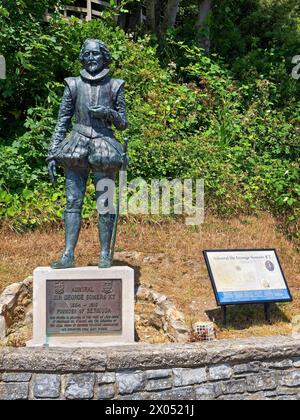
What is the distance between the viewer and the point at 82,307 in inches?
179

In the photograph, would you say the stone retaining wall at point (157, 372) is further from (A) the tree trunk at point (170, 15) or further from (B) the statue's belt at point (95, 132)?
(A) the tree trunk at point (170, 15)

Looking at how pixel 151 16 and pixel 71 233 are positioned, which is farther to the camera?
pixel 151 16

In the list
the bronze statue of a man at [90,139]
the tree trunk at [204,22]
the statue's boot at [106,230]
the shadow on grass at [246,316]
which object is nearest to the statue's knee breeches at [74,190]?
the bronze statue of a man at [90,139]

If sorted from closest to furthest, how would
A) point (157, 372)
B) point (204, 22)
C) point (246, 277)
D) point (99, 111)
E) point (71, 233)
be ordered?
point (157, 372)
point (99, 111)
point (71, 233)
point (246, 277)
point (204, 22)

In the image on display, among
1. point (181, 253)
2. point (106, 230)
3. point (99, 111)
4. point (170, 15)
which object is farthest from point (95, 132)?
point (170, 15)

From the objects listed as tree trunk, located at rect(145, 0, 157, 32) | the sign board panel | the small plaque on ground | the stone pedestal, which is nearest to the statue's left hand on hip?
the stone pedestal

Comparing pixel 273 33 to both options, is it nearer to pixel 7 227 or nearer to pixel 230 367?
pixel 7 227

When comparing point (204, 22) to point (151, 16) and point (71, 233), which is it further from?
point (71, 233)

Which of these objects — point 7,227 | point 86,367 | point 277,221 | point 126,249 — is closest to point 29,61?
point 7,227

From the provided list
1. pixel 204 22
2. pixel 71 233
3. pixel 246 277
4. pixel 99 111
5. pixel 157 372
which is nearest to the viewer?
pixel 157 372

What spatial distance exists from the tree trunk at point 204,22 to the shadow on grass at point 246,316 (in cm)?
737

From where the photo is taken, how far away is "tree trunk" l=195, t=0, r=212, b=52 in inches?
450

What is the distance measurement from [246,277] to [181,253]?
166 centimetres

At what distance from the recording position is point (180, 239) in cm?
695
